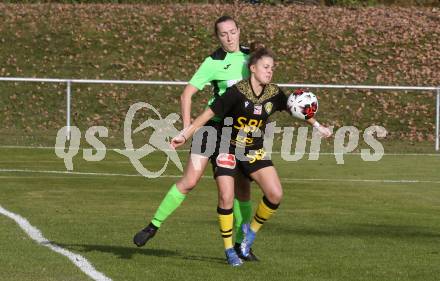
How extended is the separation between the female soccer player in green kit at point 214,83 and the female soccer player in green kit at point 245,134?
0.22 metres

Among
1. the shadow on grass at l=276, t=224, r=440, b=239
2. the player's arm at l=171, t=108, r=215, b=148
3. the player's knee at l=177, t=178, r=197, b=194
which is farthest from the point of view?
the shadow on grass at l=276, t=224, r=440, b=239

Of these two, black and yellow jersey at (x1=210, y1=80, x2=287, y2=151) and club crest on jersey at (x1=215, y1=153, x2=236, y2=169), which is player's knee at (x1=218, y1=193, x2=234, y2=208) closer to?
club crest on jersey at (x1=215, y1=153, x2=236, y2=169)

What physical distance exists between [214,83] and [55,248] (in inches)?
84.2

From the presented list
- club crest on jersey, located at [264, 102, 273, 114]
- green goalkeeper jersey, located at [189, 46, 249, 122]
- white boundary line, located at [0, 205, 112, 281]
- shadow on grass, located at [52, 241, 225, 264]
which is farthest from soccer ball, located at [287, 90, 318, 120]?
white boundary line, located at [0, 205, 112, 281]

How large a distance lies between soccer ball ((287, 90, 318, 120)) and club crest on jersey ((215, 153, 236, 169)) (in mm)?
683

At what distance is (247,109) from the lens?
420 inches

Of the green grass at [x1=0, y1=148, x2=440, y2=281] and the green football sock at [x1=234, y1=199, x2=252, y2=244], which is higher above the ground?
the green football sock at [x1=234, y1=199, x2=252, y2=244]

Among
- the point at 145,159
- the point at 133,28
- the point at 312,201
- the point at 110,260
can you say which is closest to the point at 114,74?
the point at 133,28

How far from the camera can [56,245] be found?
11781 millimetres

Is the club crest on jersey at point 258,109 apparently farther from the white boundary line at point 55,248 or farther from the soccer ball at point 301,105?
the white boundary line at point 55,248

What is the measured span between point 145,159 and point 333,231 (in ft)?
35.6

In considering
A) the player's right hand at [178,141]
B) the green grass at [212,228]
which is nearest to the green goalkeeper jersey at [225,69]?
the player's right hand at [178,141]

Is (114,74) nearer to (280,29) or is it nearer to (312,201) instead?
(280,29)

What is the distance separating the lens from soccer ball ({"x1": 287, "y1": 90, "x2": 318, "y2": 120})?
35.8 ft
